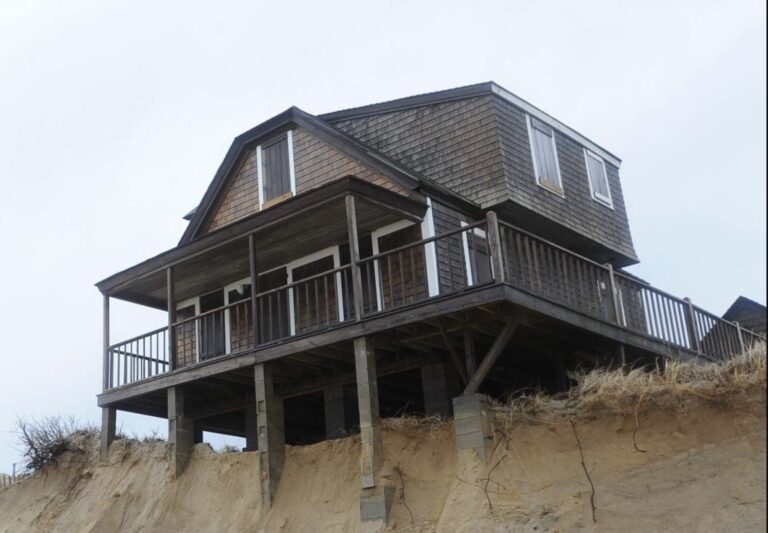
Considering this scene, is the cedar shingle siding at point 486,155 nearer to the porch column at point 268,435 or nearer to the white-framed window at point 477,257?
the white-framed window at point 477,257

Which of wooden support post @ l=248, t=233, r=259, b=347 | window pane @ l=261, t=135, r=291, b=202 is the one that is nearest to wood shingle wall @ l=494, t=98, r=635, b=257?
window pane @ l=261, t=135, r=291, b=202

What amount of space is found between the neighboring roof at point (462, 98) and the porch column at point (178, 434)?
8.20 meters

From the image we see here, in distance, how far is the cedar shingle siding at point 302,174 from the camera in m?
21.9

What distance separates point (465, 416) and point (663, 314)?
5.54m

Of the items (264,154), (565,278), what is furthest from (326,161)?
(565,278)

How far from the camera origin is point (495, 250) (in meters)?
16.2

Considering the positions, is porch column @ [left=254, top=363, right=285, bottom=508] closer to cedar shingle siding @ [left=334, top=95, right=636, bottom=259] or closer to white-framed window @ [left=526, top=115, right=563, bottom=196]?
cedar shingle siding @ [left=334, top=95, right=636, bottom=259]

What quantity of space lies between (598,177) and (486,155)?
4.87 m

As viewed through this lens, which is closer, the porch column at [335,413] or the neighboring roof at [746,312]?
the porch column at [335,413]

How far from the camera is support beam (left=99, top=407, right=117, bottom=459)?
2258 centimetres

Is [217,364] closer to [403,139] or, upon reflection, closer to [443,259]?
[443,259]

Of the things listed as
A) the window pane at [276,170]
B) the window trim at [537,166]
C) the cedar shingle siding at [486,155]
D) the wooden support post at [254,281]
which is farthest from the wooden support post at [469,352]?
the window pane at [276,170]

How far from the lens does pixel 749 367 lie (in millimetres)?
14461

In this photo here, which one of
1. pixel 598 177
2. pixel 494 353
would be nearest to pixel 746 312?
pixel 598 177
